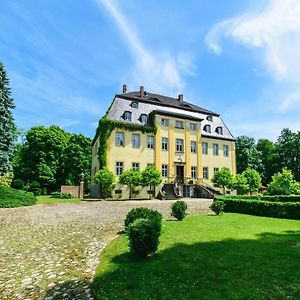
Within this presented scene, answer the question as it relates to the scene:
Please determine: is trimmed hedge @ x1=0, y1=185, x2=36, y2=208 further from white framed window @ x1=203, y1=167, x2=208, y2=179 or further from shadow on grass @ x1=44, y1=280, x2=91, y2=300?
white framed window @ x1=203, y1=167, x2=208, y2=179

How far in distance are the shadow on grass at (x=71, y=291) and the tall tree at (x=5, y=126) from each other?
25424 mm

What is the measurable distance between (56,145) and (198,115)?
83.3 ft

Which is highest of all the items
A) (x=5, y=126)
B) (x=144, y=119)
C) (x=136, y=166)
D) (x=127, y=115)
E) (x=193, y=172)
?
(x=127, y=115)

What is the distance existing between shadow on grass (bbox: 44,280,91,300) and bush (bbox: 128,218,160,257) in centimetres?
166

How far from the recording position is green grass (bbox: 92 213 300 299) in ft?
17.2

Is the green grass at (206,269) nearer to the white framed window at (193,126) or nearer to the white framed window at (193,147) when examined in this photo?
the white framed window at (193,147)

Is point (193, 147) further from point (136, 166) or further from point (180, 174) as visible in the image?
point (136, 166)

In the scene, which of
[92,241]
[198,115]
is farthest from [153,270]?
[198,115]

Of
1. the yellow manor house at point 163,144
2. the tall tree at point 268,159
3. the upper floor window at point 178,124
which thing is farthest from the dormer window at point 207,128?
the tall tree at point 268,159

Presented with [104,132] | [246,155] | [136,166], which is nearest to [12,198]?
[104,132]

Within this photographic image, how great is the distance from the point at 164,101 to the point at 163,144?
7.90 m

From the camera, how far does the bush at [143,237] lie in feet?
24.2

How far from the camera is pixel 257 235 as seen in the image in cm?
1017

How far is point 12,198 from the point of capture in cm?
2344
